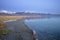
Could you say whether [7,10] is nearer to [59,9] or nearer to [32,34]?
[32,34]

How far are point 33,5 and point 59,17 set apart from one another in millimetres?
523

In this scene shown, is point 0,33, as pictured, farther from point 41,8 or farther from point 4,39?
point 41,8

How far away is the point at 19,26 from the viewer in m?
1.86

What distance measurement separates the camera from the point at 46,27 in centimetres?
186

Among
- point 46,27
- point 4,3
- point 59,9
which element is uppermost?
point 4,3

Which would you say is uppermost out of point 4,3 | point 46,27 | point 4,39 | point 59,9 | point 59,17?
point 4,3

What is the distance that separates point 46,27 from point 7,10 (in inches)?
30.5

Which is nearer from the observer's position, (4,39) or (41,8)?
(4,39)

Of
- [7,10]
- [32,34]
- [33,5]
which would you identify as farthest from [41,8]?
[7,10]

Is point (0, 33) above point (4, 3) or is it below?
below

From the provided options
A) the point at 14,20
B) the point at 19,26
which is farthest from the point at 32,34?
the point at 14,20

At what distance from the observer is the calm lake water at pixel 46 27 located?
1.83 metres

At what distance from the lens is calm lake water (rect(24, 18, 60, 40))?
1829mm

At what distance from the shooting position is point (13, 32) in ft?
6.03
